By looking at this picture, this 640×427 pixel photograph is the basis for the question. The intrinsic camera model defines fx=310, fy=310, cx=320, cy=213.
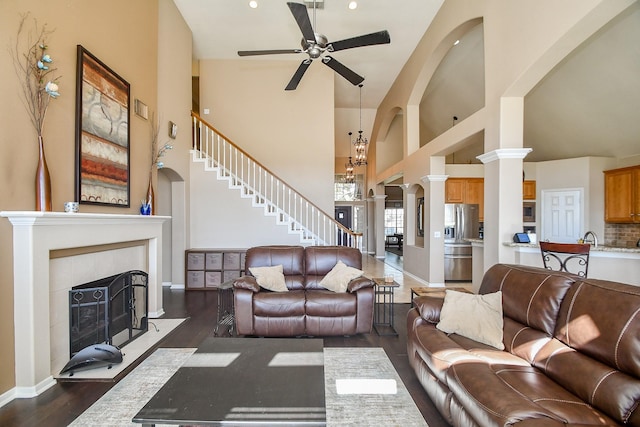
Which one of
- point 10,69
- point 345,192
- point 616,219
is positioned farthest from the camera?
point 345,192

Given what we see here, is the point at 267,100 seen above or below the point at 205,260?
above

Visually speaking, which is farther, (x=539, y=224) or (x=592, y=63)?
(x=539, y=224)

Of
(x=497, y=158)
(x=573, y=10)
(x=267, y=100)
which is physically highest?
(x=267, y=100)

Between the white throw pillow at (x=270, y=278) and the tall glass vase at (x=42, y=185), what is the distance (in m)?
2.10

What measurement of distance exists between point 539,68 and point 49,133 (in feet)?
16.1

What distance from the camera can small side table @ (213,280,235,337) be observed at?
3.72m

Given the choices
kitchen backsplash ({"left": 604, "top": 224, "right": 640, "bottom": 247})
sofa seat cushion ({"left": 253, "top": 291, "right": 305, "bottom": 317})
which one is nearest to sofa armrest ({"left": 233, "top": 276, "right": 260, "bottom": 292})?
sofa seat cushion ({"left": 253, "top": 291, "right": 305, "bottom": 317})

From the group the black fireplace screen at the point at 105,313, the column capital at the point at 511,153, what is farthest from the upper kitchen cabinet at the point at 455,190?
the black fireplace screen at the point at 105,313

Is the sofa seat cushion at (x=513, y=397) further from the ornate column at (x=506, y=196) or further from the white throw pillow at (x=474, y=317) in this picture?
the ornate column at (x=506, y=196)

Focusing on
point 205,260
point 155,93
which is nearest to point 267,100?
point 155,93

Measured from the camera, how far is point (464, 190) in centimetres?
722

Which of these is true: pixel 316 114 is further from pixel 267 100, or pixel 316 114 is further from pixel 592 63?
pixel 592 63

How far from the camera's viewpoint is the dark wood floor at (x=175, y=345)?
2.13 m

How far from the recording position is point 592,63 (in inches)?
175
